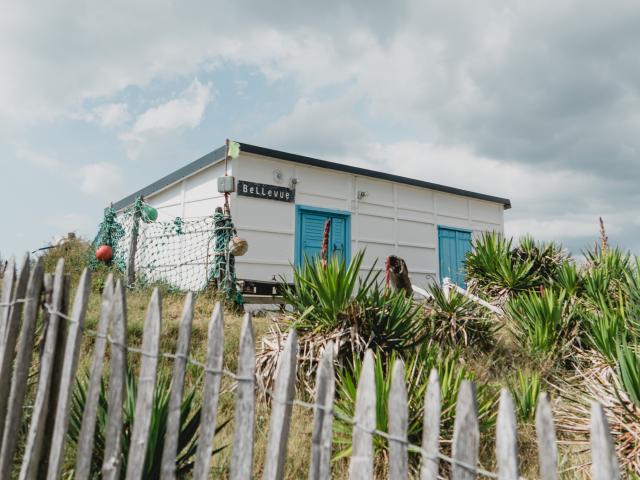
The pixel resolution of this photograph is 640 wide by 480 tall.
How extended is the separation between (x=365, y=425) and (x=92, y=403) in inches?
50.6

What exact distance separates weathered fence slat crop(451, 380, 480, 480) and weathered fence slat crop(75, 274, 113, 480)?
1.52 m

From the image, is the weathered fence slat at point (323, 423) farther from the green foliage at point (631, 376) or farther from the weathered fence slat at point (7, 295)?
the green foliage at point (631, 376)

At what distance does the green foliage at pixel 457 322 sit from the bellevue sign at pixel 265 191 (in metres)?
6.56

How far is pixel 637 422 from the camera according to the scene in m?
3.31

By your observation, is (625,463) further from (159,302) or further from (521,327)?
(521,327)

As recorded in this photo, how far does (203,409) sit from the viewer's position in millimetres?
2027

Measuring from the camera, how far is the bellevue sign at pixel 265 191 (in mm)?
12722

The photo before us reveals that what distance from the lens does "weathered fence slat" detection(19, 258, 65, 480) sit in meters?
2.36

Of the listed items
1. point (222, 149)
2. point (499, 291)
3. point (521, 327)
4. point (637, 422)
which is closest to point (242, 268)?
point (222, 149)

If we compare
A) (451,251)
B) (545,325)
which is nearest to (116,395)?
(545,325)

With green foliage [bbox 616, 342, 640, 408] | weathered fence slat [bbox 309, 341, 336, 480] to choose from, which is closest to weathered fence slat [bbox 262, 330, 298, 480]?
weathered fence slat [bbox 309, 341, 336, 480]

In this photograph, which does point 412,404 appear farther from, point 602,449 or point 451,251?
point 451,251

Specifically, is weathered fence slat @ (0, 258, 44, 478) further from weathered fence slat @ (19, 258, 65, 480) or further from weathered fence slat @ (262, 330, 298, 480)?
weathered fence slat @ (262, 330, 298, 480)

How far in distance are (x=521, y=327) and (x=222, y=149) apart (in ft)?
27.2
